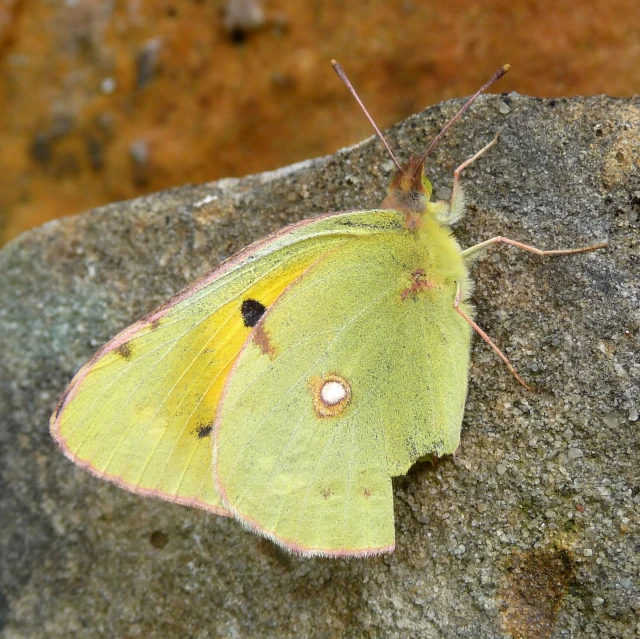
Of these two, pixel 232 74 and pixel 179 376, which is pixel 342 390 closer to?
pixel 179 376

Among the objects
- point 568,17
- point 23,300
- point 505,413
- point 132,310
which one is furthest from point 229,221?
point 568,17

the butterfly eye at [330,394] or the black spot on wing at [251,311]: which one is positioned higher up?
the black spot on wing at [251,311]

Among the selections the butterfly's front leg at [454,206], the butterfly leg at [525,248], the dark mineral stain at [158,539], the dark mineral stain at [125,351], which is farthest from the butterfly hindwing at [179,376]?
the dark mineral stain at [158,539]

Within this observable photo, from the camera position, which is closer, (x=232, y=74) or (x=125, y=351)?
(x=125, y=351)

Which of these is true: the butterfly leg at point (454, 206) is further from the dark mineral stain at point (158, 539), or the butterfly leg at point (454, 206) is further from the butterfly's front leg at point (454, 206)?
the dark mineral stain at point (158, 539)

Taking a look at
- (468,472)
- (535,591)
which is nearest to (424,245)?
(468,472)

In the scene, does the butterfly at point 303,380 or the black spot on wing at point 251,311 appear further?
the black spot on wing at point 251,311
